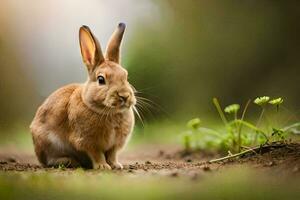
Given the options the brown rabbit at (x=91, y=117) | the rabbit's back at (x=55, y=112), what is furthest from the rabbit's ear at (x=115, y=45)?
the rabbit's back at (x=55, y=112)

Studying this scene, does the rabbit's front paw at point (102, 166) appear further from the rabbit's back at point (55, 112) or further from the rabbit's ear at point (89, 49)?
the rabbit's ear at point (89, 49)

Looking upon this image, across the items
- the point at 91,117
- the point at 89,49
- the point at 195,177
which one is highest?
the point at 89,49

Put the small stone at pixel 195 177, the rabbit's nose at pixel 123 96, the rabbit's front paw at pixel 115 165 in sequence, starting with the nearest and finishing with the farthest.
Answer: the small stone at pixel 195 177 → the rabbit's nose at pixel 123 96 → the rabbit's front paw at pixel 115 165

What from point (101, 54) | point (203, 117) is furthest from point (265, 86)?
point (101, 54)

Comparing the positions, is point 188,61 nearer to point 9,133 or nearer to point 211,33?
point 211,33

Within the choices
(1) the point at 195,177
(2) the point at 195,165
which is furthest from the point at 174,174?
(2) the point at 195,165

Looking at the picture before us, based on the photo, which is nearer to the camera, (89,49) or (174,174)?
(174,174)

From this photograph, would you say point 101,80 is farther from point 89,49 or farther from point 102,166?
point 102,166
